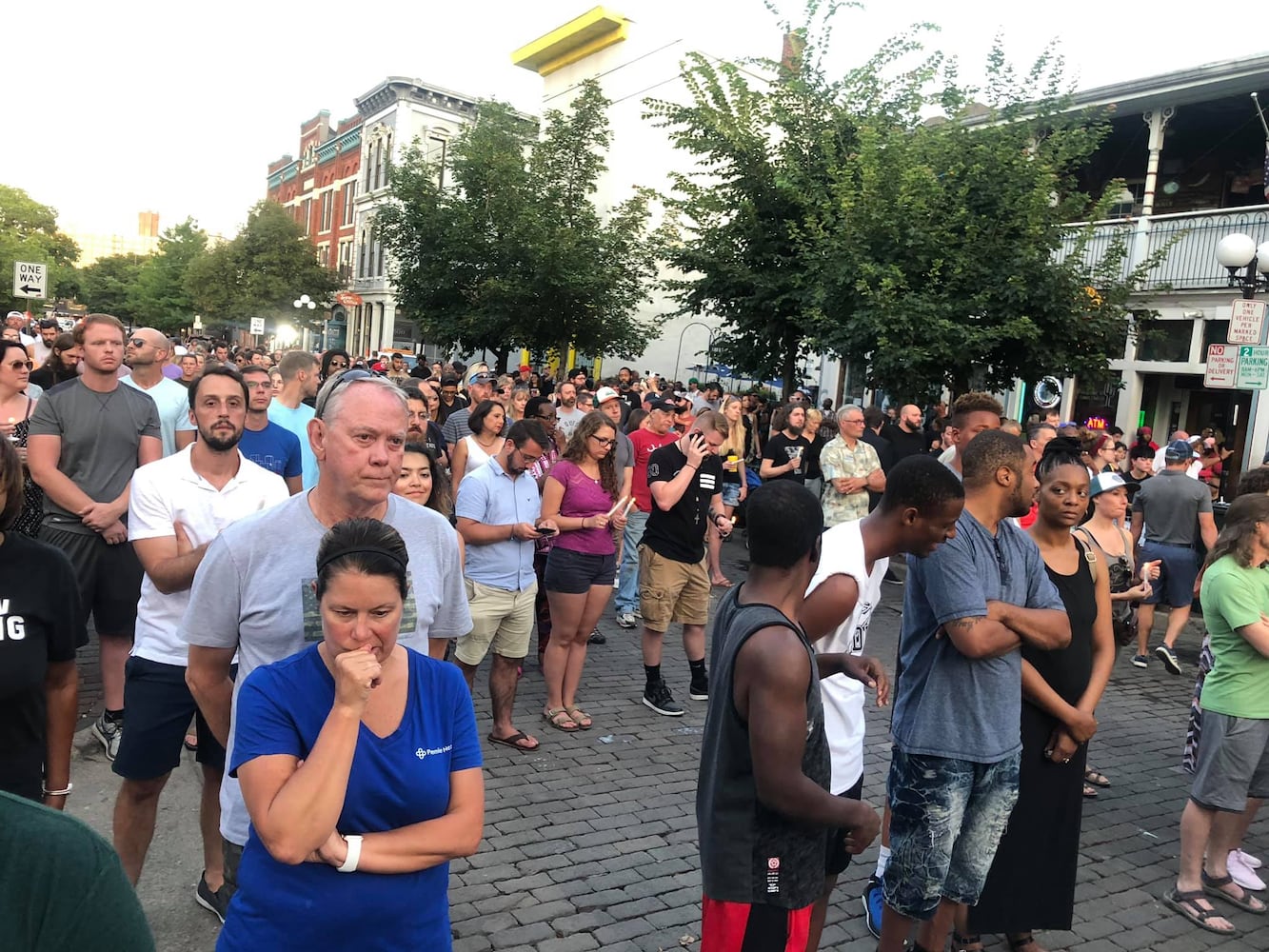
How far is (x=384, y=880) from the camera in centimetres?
208

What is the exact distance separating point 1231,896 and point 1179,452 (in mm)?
5364

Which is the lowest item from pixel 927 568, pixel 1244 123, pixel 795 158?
pixel 927 568

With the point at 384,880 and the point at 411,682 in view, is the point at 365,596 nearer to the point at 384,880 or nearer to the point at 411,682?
the point at 411,682

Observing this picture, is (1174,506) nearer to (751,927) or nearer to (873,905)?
(873,905)

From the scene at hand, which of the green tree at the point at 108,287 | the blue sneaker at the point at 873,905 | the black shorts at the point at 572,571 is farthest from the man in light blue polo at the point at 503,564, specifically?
the green tree at the point at 108,287

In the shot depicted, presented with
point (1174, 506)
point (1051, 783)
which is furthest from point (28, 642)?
point (1174, 506)

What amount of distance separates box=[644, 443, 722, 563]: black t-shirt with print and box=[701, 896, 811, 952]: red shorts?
419 cm

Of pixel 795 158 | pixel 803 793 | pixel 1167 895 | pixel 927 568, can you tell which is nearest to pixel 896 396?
pixel 795 158

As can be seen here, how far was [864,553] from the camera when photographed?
3.17 meters

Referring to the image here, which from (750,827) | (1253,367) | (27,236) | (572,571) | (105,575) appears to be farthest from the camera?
(27,236)

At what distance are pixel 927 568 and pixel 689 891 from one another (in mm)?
1888

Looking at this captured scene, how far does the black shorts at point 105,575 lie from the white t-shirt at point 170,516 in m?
1.63

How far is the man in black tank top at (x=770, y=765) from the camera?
8.06ft

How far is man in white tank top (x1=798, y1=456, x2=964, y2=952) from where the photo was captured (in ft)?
9.99
